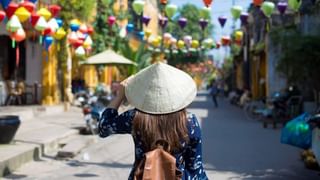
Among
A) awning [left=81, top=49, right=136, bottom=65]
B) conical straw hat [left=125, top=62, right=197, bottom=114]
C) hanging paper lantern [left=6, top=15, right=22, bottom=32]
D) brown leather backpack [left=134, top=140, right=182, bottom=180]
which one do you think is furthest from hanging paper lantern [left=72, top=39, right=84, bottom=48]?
brown leather backpack [left=134, top=140, right=182, bottom=180]

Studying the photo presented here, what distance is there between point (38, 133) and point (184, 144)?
464 inches

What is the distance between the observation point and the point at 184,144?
3.23 metres

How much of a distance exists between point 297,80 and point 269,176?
8955mm

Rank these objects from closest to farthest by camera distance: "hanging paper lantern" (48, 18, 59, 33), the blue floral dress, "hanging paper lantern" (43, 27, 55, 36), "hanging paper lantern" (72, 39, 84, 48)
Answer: the blue floral dress
"hanging paper lantern" (43, 27, 55, 36)
"hanging paper lantern" (48, 18, 59, 33)
"hanging paper lantern" (72, 39, 84, 48)

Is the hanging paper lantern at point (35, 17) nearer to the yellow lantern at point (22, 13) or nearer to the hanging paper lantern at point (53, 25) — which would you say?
the hanging paper lantern at point (53, 25)

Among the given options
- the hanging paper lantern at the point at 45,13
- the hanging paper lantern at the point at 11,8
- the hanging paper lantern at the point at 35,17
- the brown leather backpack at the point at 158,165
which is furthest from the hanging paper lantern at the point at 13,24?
the brown leather backpack at the point at 158,165

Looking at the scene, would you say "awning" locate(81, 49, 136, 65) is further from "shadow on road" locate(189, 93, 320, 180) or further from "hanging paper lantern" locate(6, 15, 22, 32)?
"hanging paper lantern" locate(6, 15, 22, 32)

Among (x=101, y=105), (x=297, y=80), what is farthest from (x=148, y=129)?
(x=297, y=80)

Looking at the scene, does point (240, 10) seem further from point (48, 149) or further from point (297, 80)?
point (48, 149)

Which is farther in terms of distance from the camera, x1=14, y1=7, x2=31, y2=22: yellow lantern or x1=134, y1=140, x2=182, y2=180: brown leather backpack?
x1=14, y1=7, x2=31, y2=22: yellow lantern

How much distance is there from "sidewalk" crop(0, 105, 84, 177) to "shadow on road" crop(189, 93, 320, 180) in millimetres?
3471

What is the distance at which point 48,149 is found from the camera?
12.6 meters

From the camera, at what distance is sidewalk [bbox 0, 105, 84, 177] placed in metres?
10.2

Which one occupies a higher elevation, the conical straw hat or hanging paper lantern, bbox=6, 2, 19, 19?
hanging paper lantern, bbox=6, 2, 19, 19
